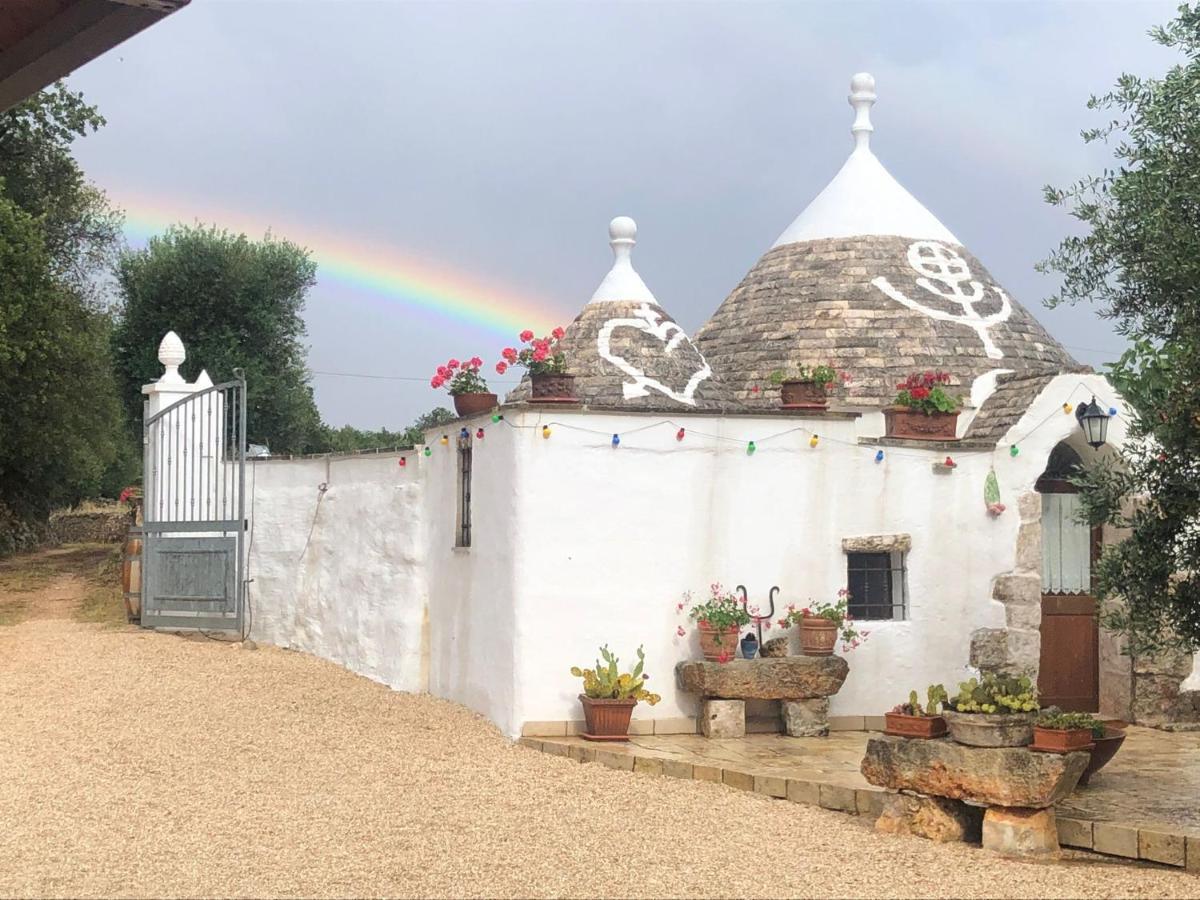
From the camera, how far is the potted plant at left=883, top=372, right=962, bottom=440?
1219cm

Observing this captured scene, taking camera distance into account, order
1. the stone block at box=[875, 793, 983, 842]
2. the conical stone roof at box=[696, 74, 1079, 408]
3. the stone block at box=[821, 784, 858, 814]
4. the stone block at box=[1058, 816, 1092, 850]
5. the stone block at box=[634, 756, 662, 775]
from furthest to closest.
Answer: the conical stone roof at box=[696, 74, 1079, 408] < the stone block at box=[634, 756, 662, 775] < the stone block at box=[821, 784, 858, 814] < the stone block at box=[875, 793, 983, 842] < the stone block at box=[1058, 816, 1092, 850]

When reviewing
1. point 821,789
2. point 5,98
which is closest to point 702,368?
point 821,789

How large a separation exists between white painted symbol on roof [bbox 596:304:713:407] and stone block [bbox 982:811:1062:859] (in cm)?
672

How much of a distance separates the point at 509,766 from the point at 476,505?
266 cm

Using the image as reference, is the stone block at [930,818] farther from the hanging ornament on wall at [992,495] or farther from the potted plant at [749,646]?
the hanging ornament on wall at [992,495]

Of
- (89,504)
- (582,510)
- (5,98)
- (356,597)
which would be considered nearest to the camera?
(5,98)

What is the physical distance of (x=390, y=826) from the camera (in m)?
8.02

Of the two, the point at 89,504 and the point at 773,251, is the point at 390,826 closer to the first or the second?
the point at 773,251

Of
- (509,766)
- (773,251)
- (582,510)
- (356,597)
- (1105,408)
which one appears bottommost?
(509,766)

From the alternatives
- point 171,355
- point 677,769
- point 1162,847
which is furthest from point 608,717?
point 171,355

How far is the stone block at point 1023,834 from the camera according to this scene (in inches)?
305

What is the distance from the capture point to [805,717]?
36.4 feet

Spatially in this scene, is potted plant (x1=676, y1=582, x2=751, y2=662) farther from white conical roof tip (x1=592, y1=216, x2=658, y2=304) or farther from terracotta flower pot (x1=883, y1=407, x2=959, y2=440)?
white conical roof tip (x1=592, y1=216, x2=658, y2=304)

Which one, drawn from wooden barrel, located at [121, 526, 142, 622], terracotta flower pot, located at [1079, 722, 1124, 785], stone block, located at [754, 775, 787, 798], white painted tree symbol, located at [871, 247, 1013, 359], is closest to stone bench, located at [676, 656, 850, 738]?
stone block, located at [754, 775, 787, 798]
